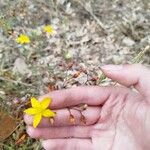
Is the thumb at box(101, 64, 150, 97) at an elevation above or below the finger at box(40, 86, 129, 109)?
above

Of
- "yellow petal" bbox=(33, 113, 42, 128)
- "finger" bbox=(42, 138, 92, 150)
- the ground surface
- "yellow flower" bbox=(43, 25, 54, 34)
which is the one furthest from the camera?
"yellow flower" bbox=(43, 25, 54, 34)

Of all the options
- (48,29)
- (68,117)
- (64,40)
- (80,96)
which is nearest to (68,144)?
(68,117)

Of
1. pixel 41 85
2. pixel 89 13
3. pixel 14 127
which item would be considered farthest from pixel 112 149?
pixel 89 13

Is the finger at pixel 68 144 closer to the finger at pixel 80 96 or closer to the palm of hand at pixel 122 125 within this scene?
the palm of hand at pixel 122 125

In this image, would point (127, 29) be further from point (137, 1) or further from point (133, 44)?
point (137, 1)

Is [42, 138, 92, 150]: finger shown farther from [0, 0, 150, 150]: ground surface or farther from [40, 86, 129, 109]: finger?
[0, 0, 150, 150]: ground surface

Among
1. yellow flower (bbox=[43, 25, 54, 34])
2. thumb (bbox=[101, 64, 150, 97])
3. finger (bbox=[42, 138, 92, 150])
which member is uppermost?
thumb (bbox=[101, 64, 150, 97])

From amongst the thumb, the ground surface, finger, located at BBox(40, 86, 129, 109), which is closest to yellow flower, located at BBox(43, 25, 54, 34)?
the ground surface
